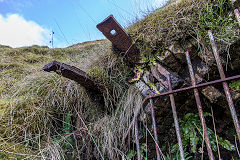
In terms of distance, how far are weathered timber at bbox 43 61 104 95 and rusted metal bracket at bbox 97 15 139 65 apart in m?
0.51

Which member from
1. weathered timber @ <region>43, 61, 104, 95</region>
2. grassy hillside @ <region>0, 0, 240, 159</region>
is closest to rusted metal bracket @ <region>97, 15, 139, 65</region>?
grassy hillside @ <region>0, 0, 240, 159</region>

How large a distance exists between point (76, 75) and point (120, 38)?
0.66m

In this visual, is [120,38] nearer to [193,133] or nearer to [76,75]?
[76,75]

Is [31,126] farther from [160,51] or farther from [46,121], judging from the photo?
[160,51]

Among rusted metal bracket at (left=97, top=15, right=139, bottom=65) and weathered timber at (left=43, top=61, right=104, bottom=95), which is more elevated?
rusted metal bracket at (left=97, top=15, right=139, bottom=65)

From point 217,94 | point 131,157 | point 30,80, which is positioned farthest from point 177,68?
point 30,80

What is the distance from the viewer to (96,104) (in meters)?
2.19

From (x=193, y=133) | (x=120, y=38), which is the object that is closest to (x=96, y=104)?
(x=120, y=38)

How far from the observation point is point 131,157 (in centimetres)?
173

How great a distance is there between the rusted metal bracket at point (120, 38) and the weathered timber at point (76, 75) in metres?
0.51

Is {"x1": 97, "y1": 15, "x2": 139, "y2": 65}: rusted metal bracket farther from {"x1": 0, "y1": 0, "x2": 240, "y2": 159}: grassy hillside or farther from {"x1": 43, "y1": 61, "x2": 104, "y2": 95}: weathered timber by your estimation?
{"x1": 43, "y1": 61, "x2": 104, "y2": 95}: weathered timber

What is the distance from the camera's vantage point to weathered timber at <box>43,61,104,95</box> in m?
1.56

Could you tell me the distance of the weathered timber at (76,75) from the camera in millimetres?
1558

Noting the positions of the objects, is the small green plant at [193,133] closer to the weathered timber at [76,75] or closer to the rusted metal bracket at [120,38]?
the rusted metal bracket at [120,38]
